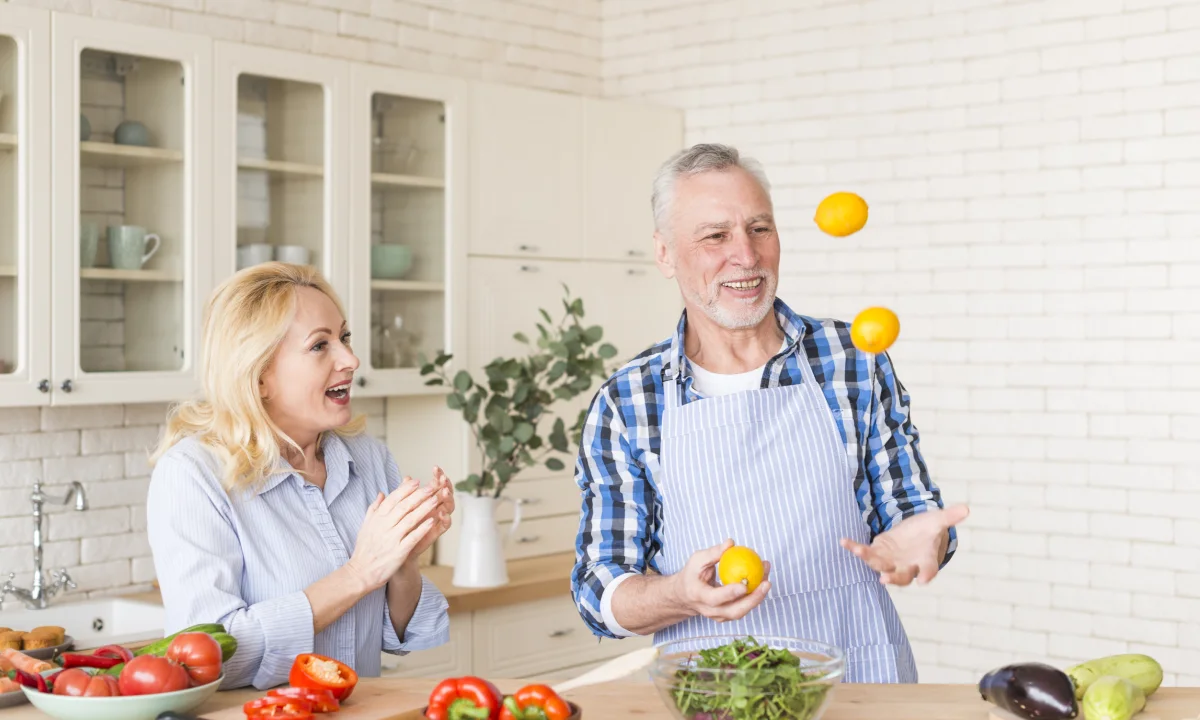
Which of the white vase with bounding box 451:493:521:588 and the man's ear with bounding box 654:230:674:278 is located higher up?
the man's ear with bounding box 654:230:674:278

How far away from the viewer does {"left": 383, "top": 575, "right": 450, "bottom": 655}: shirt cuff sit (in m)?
2.68

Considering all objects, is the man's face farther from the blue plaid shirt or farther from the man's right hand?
the man's right hand

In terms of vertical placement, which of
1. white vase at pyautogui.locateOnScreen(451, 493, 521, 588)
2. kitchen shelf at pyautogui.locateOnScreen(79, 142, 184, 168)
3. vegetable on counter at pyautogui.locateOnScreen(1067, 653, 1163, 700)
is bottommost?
white vase at pyautogui.locateOnScreen(451, 493, 521, 588)

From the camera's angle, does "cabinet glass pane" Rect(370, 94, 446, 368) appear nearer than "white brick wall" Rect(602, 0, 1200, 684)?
No

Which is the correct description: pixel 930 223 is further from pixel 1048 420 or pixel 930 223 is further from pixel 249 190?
pixel 249 190

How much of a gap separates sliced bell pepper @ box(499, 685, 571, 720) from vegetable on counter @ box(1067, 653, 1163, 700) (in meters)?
0.83

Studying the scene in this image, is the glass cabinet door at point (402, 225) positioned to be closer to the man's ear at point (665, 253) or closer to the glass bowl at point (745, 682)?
the man's ear at point (665, 253)

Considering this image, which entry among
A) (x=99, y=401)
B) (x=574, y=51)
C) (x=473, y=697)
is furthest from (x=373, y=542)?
(x=574, y=51)

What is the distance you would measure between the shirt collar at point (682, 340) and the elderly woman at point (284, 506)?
51cm

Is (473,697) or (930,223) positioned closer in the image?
(473,697)

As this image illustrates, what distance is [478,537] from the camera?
4.21m

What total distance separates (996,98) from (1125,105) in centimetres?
42

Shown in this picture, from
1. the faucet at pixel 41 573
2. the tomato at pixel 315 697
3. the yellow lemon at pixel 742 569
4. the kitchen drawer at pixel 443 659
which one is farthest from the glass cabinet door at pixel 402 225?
the yellow lemon at pixel 742 569

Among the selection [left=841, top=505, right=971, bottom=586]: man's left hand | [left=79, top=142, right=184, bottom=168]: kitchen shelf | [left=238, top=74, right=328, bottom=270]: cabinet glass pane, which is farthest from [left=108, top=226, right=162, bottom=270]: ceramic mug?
[left=841, top=505, right=971, bottom=586]: man's left hand
